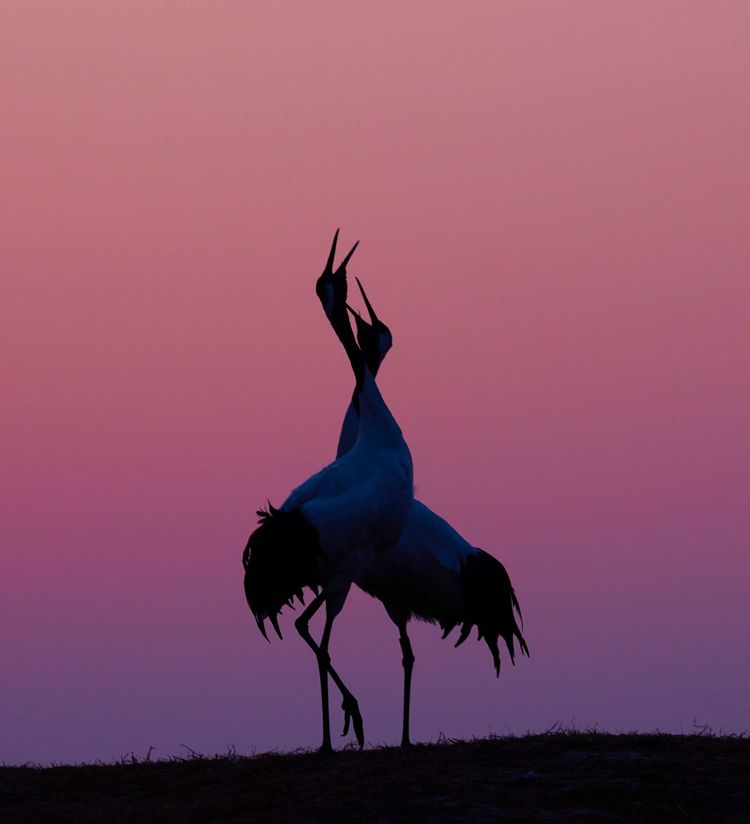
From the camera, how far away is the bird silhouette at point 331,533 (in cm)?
1414

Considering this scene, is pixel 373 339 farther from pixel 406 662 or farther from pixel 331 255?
pixel 406 662

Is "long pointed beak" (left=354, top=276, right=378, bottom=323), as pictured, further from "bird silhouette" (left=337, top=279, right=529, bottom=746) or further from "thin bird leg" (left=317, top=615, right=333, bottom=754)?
"thin bird leg" (left=317, top=615, right=333, bottom=754)

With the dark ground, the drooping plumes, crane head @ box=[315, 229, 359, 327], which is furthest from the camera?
crane head @ box=[315, 229, 359, 327]

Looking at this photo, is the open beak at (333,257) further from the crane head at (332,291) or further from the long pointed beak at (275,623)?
the long pointed beak at (275,623)

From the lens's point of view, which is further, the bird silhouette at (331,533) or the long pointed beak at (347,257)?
A: the long pointed beak at (347,257)

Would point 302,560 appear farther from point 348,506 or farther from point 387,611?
point 387,611

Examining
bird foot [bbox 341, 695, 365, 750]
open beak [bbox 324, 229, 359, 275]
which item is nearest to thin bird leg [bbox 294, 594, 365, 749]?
bird foot [bbox 341, 695, 365, 750]

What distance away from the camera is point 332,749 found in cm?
1420

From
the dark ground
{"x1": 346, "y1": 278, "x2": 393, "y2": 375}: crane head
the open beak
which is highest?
the open beak

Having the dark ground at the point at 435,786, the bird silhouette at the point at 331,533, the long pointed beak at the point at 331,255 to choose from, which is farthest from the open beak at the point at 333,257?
the dark ground at the point at 435,786

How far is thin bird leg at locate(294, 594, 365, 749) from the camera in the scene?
47.5ft

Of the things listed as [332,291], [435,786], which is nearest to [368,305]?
[332,291]

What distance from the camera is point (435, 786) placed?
473 inches

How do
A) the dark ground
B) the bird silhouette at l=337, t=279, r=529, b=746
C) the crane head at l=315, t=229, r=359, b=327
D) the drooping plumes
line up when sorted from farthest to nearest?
the crane head at l=315, t=229, r=359, b=327, the bird silhouette at l=337, t=279, r=529, b=746, the drooping plumes, the dark ground
